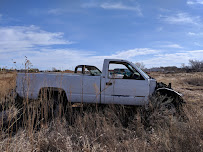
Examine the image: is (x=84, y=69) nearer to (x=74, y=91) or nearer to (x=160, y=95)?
(x=74, y=91)

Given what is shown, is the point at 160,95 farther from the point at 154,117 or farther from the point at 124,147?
the point at 124,147

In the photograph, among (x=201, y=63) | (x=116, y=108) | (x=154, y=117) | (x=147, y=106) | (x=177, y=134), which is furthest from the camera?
(x=201, y=63)

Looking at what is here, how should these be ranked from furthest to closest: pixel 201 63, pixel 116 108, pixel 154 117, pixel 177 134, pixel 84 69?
pixel 201 63
pixel 84 69
pixel 116 108
pixel 154 117
pixel 177 134

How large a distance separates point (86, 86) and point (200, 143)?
125 inches

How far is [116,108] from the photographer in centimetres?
522

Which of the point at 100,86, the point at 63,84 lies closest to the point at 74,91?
the point at 63,84

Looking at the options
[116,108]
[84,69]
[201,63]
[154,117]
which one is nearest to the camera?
[154,117]

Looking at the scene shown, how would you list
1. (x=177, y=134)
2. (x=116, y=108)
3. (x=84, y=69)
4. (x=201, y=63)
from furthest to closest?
1. (x=201, y=63)
2. (x=84, y=69)
3. (x=116, y=108)
4. (x=177, y=134)

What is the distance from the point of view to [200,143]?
3049 millimetres

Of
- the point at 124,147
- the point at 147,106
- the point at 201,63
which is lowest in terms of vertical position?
the point at 124,147

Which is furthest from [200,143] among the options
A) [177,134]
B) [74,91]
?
[74,91]

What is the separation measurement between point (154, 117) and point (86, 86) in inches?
84.2

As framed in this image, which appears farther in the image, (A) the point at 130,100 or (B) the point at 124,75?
(B) the point at 124,75

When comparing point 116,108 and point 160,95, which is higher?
point 160,95
